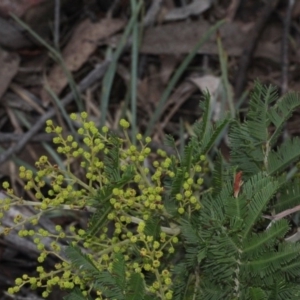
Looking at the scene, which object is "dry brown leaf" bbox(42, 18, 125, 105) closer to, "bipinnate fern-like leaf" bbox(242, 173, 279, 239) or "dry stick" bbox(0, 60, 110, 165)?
"dry stick" bbox(0, 60, 110, 165)

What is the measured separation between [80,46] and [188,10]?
0.58 m

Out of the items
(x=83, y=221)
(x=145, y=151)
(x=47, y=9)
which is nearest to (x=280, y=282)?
(x=145, y=151)

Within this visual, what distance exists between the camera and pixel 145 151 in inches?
72.4

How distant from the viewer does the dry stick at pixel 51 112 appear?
291 cm

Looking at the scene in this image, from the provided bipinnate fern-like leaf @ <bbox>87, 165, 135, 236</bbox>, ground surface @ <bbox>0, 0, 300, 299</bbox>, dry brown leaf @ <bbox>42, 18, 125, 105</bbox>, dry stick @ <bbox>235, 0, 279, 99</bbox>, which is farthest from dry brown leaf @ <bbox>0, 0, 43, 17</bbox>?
bipinnate fern-like leaf @ <bbox>87, 165, 135, 236</bbox>

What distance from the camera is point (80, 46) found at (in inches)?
128

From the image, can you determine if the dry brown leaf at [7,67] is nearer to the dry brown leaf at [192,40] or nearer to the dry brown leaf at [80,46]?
the dry brown leaf at [80,46]

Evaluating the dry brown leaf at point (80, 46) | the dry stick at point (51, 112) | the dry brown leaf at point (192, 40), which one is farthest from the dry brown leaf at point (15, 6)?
the dry brown leaf at point (192, 40)

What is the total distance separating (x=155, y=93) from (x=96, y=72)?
11.8 inches

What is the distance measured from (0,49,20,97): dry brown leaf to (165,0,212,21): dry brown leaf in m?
0.79

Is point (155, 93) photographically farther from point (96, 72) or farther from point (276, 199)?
point (276, 199)

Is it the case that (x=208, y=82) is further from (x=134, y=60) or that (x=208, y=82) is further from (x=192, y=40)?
(x=134, y=60)

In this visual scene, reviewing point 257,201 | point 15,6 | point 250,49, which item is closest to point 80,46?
point 15,6

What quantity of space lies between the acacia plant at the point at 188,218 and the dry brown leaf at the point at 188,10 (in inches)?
58.9
